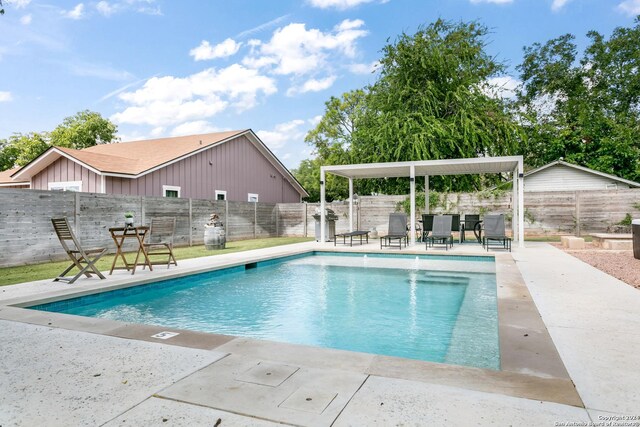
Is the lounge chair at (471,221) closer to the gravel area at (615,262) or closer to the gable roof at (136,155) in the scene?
the gravel area at (615,262)

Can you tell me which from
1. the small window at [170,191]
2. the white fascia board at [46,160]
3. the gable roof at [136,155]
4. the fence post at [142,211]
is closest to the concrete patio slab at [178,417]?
the fence post at [142,211]

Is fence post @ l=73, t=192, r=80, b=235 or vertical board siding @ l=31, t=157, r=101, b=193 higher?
vertical board siding @ l=31, t=157, r=101, b=193

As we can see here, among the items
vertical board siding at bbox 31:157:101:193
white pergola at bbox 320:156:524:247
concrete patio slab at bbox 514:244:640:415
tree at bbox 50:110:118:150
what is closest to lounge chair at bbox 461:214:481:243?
white pergola at bbox 320:156:524:247

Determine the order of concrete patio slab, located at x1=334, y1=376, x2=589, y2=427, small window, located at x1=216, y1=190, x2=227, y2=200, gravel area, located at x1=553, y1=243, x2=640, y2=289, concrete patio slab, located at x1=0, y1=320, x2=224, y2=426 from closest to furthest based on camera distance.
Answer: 1. concrete patio slab, located at x1=334, y1=376, x2=589, y2=427
2. concrete patio slab, located at x1=0, y1=320, x2=224, y2=426
3. gravel area, located at x1=553, y1=243, x2=640, y2=289
4. small window, located at x1=216, y1=190, x2=227, y2=200

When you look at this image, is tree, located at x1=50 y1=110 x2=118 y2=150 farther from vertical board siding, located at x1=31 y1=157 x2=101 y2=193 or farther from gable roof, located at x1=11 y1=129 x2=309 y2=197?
vertical board siding, located at x1=31 y1=157 x2=101 y2=193

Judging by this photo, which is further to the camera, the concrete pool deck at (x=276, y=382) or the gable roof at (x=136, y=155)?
the gable roof at (x=136, y=155)

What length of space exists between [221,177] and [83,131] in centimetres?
2029

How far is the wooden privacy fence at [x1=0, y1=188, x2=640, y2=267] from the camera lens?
28.3ft

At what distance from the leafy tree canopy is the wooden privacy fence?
22.7 meters

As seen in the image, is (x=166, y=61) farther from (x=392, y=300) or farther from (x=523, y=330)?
(x=523, y=330)

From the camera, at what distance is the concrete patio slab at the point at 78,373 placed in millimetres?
2029

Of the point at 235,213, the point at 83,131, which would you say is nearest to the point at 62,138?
the point at 83,131

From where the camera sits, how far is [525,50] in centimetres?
2811

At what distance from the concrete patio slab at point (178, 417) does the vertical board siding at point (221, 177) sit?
1314cm
